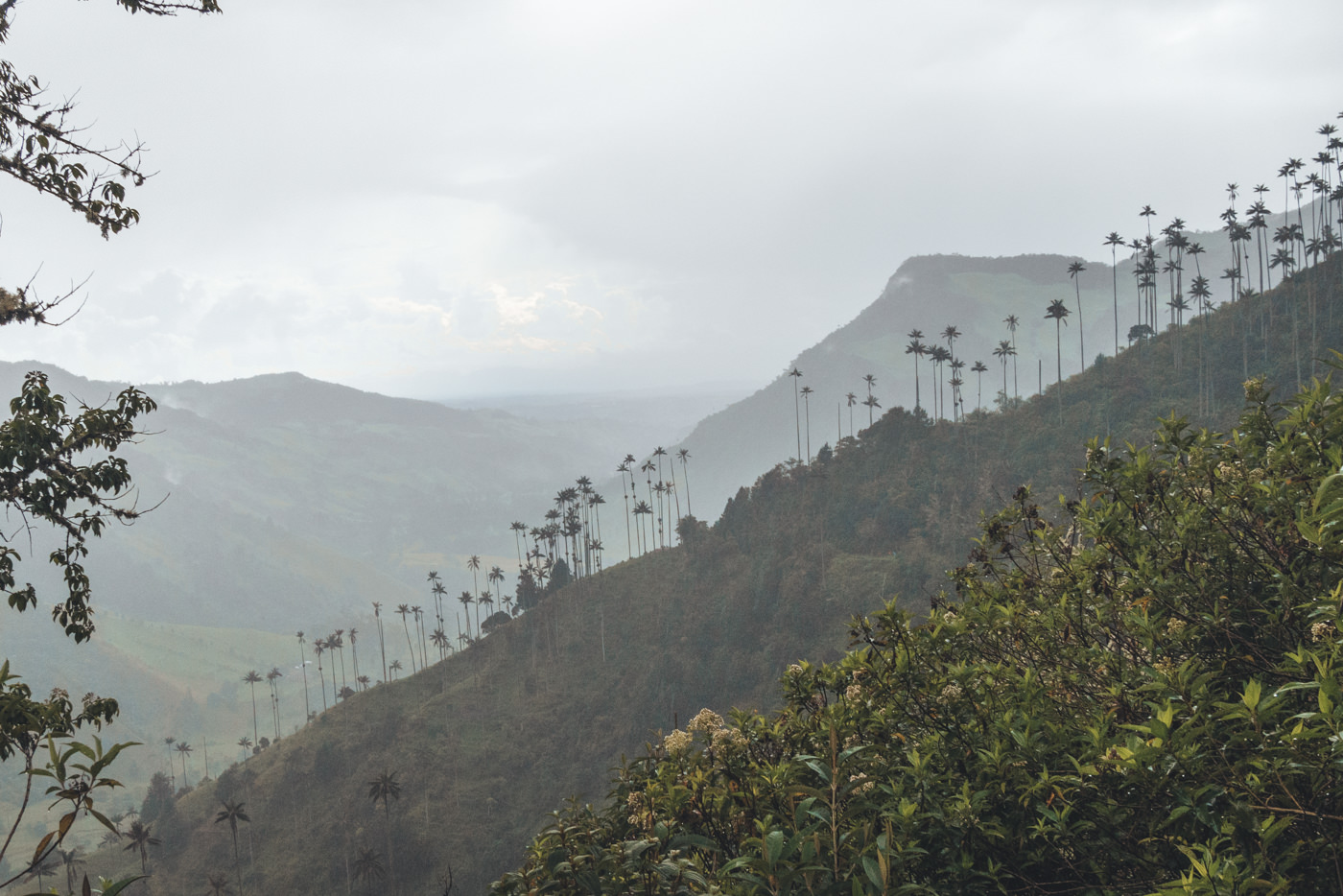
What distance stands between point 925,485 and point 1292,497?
97.4 m

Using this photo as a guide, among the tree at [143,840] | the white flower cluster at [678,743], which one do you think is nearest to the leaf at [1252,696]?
the white flower cluster at [678,743]

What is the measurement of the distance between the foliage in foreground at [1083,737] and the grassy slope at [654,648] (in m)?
72.4

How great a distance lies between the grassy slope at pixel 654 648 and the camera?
7650cm

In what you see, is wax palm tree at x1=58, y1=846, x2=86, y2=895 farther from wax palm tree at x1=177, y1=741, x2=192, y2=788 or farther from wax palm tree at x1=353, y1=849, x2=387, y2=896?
wax palm tree at x1=177, y1=741, x2=192, y2=788

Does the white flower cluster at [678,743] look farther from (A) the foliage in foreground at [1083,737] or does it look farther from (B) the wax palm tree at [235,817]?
(B) the wax palm tree at [235,817]

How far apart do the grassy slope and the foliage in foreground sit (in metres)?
72.4

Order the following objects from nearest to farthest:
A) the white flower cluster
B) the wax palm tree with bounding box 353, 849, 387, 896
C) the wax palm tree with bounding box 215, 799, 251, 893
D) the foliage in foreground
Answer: the foliage in foreground
the white flower cluster
the wax palm tree with bounding box 353, 849, 387, 896
the wax palm tree with bounding box 215, 799, 251, 893

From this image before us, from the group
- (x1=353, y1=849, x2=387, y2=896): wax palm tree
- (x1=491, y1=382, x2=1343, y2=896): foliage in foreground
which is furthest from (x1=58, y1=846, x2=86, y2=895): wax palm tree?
(x1=491, y1=382, x2=1343, y2=896): foliage in foreground

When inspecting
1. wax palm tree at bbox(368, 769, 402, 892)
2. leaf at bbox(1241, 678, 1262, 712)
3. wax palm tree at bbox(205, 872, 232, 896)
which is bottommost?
wax palm tree at bbox(205, 872, 232, 896)

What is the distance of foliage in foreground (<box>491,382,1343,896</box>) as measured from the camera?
11.5ft

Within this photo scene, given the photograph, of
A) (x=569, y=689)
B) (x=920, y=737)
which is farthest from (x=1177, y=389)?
(x=920, y=737)

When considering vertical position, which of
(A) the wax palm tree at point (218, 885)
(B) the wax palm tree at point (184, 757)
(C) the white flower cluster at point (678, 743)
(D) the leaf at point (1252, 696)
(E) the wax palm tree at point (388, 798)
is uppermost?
(D) the leaf at point (1252, 696)

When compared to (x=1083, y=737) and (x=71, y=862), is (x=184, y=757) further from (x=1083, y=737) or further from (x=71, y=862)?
(x=1083, y=737)

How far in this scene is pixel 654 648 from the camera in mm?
94812
